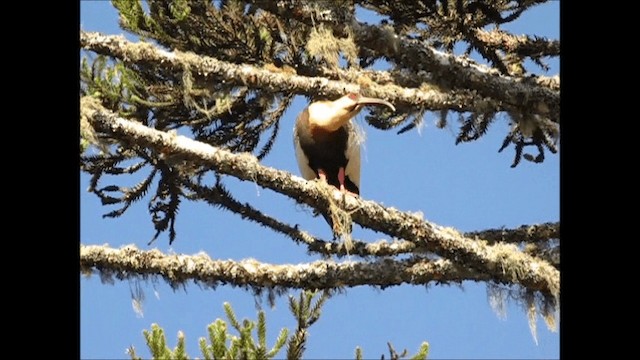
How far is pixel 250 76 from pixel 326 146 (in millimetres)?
1476

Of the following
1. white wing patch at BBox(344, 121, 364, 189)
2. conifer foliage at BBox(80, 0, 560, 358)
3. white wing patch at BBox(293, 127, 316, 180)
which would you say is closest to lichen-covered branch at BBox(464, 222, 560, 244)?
conifer foliage at BBox(80, 0, 560, 358)

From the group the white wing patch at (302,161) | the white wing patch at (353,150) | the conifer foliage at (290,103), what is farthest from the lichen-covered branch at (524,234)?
the white wing patch at (302,161)

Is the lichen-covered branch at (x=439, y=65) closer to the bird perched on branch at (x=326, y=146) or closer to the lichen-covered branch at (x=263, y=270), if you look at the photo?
the bird perched on branch at (x=326, y=146)

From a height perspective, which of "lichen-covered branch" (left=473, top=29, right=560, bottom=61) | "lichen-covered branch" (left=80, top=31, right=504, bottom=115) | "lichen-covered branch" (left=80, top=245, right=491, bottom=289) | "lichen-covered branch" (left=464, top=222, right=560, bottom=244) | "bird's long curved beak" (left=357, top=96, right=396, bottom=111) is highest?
"lichen-covered branch" (left=473, top=29, right=560, bottom=61)

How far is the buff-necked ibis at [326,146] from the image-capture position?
7.46 meters

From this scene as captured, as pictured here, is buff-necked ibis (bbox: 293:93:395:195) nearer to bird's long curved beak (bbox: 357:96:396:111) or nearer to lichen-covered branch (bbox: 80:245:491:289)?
bird's long curved beak (bbox: 357:96:396:111)

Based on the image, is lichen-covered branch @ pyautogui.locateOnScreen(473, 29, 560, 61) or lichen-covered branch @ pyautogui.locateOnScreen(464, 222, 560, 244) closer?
lichen-covered branch @ pyautogui.locateOnScreen(464, 222, 560, 244)

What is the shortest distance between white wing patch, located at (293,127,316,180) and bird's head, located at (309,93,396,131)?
16.2 inches

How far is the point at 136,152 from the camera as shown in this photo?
6.45 meters

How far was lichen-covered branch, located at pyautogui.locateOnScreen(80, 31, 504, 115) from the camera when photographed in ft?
20.9

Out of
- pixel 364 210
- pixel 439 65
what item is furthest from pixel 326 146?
pixel 364 210
